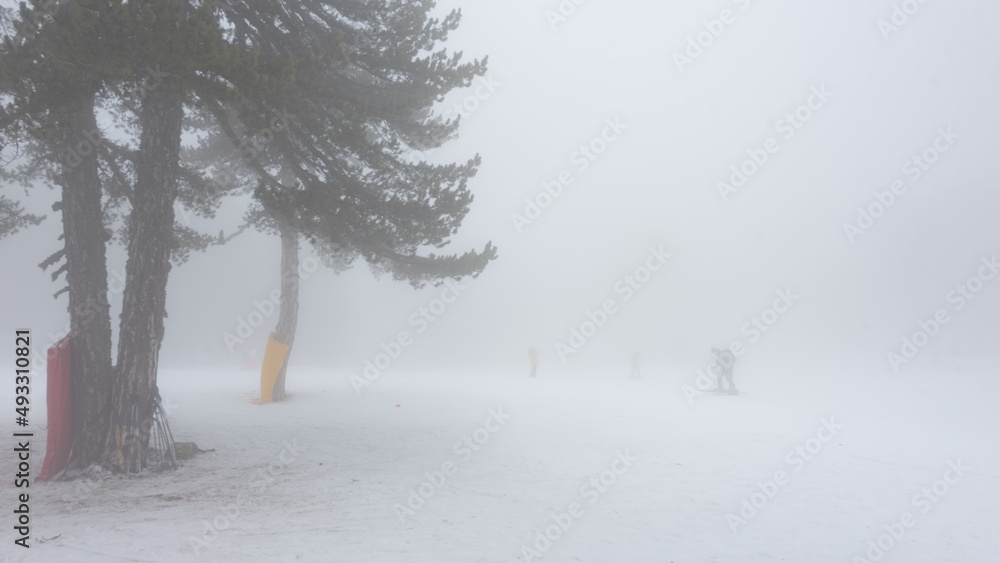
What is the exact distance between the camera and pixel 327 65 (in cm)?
624

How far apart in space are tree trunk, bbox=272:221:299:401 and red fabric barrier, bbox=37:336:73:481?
21.4ft

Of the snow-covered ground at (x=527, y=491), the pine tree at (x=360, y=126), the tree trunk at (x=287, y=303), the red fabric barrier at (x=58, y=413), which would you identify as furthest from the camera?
the tree trunk at (x=287, y=303)

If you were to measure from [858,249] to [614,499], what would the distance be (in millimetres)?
59051

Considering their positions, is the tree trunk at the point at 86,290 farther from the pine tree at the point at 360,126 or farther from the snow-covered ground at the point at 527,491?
the pine tree at the point at 360,126

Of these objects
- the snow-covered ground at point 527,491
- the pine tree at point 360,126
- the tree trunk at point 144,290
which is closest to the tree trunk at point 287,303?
the snow-covered ground at point 527,491

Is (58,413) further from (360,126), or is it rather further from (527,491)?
(527,491)

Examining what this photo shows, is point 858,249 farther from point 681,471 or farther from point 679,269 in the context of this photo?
point 681,471

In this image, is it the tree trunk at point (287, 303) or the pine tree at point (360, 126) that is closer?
the pine tree at point (360, 126)

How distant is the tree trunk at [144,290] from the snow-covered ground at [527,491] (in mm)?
633

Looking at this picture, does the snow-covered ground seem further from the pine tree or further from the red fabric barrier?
the pine tree

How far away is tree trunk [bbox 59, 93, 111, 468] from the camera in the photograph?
645cm

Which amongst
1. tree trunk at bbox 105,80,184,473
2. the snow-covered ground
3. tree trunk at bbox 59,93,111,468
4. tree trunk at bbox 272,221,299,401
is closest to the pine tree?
tree trunk at bbox 105,80,184,473

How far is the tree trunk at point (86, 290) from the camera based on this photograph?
254 inches

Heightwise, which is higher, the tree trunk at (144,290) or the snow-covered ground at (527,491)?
the tree trunk at (144,290)
